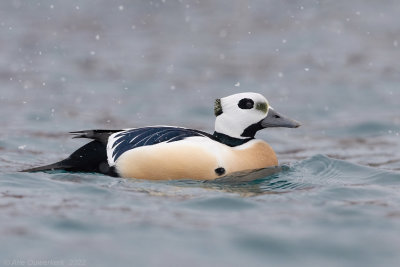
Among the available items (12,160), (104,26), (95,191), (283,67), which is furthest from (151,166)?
(104,26)

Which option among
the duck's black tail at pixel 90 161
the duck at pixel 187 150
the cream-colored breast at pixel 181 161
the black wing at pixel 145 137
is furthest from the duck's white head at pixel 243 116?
the duck's black tail at pixel 90 161

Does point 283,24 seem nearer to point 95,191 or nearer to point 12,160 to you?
point 12,160

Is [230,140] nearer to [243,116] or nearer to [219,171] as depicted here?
[243,116]

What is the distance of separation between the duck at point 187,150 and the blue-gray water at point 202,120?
0.44 ft

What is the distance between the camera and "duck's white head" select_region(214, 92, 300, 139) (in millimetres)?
8156

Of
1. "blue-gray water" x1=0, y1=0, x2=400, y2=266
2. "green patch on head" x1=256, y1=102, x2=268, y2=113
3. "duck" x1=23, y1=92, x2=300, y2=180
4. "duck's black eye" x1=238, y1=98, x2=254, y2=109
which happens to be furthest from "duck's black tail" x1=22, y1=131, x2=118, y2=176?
"green patch on head" x1=256, y1=102, x2=268, y2=113

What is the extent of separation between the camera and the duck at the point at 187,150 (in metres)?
7.74

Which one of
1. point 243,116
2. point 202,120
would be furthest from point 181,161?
point 202,120

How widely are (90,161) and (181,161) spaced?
88 cm

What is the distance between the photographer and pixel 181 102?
49.8 feet

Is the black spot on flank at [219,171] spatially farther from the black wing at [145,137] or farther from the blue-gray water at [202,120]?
the black wing at [145,137]

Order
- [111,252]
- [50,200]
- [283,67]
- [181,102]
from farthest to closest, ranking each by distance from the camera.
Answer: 1. [283,67]
2. [181,102]
3. [50,200]
4. [111,252]

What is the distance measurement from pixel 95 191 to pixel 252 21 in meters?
13.1

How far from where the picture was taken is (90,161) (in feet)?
26.1
